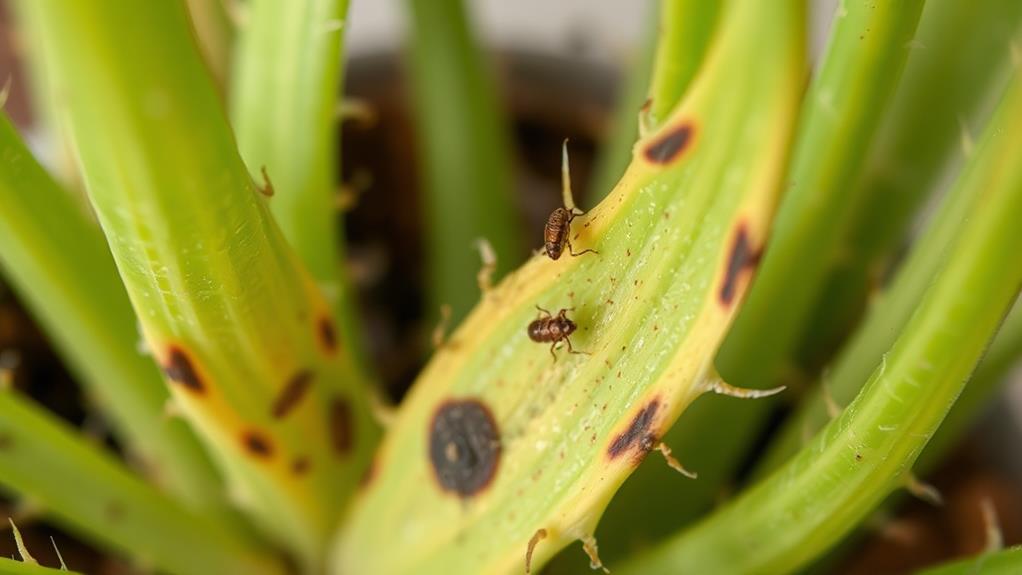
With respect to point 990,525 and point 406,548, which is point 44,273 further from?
point 990,525

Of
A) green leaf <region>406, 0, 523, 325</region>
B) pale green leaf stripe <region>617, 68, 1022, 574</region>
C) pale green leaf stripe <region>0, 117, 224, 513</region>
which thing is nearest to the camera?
pale green leaf stripe <region>617, 68, 1022, 574</region>

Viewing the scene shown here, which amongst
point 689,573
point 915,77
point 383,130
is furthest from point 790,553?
point 383,130

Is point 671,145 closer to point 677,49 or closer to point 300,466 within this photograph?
point 677,49

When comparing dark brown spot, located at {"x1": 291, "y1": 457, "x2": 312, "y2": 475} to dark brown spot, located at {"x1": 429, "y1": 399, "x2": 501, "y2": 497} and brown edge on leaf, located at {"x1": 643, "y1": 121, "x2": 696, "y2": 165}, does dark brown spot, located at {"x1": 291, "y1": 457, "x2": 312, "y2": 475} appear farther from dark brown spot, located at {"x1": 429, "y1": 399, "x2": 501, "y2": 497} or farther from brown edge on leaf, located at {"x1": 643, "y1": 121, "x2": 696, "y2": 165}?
brown edge on leaf, located at {"x1": 643, "y1": 121, "x2": 696, "y2": 165}

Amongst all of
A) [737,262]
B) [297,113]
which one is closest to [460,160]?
[297,113]

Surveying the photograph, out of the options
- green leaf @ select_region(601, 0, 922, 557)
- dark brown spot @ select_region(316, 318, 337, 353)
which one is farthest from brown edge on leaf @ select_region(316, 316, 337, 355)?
green leaf @ select_region(601, 0, 922, 557)

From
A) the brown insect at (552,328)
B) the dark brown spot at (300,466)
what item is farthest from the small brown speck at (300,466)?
the brown insect at (552,328)

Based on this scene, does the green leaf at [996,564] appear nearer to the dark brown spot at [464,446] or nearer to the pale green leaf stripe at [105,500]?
the dark brown spot at [464,446]
